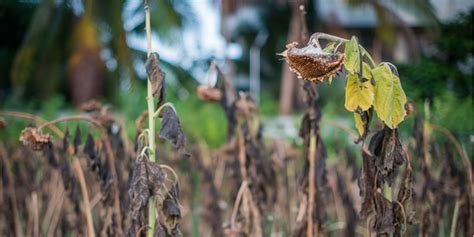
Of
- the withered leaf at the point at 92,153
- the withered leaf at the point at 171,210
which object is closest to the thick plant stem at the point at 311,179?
the withered leaf at the point at 171,210

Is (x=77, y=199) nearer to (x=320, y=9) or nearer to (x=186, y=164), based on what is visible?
(x=186, y=164)

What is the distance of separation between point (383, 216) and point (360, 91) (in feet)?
1.09

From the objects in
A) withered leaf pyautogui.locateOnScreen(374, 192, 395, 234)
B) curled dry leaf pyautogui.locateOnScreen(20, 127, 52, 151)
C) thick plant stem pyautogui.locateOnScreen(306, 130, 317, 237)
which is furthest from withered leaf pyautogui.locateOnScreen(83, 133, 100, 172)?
withered leaf pyautogui.locateOnScreen(374, 192, 395, 234)

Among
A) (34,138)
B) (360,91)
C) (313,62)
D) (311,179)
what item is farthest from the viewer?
(311,179)

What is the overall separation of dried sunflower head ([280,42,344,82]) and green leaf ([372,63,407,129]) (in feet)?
0.45

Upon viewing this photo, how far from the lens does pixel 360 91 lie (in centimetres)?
118

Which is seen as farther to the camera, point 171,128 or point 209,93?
point 209,93

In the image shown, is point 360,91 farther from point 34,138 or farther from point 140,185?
point 34,138

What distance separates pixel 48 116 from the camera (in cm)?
559

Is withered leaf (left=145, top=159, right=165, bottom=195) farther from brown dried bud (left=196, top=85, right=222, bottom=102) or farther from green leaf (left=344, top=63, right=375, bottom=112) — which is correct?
brown dried bud (left=196, top=85, right=222, bottom=102)

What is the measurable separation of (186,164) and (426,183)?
5.41 feet

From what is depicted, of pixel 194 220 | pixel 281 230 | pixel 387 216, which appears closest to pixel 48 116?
pixel 194 220

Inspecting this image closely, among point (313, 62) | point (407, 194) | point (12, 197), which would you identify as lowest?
point (12, 197)

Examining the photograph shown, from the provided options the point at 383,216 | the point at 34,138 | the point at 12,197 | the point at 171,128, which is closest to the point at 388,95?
the point at 383,216
